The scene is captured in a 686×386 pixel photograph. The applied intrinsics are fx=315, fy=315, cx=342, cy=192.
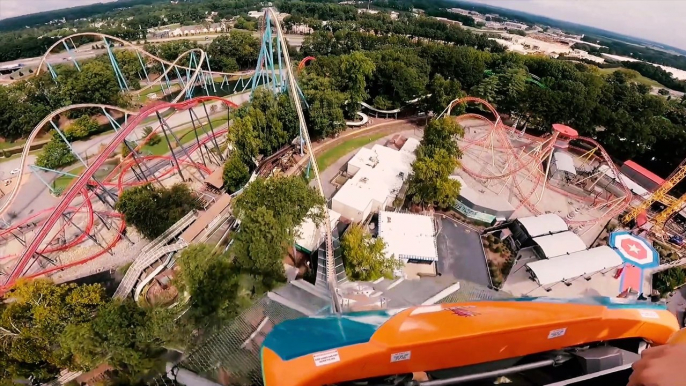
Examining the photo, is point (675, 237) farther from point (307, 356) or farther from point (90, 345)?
point (90, 345)

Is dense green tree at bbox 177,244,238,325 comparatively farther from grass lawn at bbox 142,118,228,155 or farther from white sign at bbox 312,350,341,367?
grass lawn at bbox 142,118,228,155

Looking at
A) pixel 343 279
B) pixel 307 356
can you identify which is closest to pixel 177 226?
pixel 343 279

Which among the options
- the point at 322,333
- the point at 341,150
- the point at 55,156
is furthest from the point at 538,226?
the point at 55,156

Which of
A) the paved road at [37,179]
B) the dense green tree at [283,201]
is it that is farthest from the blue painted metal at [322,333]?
the paved road at [37,179]

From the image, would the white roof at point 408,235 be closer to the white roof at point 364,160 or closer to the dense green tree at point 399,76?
the white roof at point 364,160

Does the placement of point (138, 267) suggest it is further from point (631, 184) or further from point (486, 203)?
point (631, 184)

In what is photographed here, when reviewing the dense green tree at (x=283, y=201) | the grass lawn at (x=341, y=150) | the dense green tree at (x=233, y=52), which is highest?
the dense green tree at (x=233, y=52)

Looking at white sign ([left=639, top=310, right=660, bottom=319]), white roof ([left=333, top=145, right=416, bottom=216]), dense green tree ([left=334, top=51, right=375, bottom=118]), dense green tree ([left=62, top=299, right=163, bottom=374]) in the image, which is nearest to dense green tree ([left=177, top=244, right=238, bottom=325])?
dense green tree ([left=62, top=299, right=163, bottom=374])

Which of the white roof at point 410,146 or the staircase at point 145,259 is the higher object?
the white roof at point 410,146
